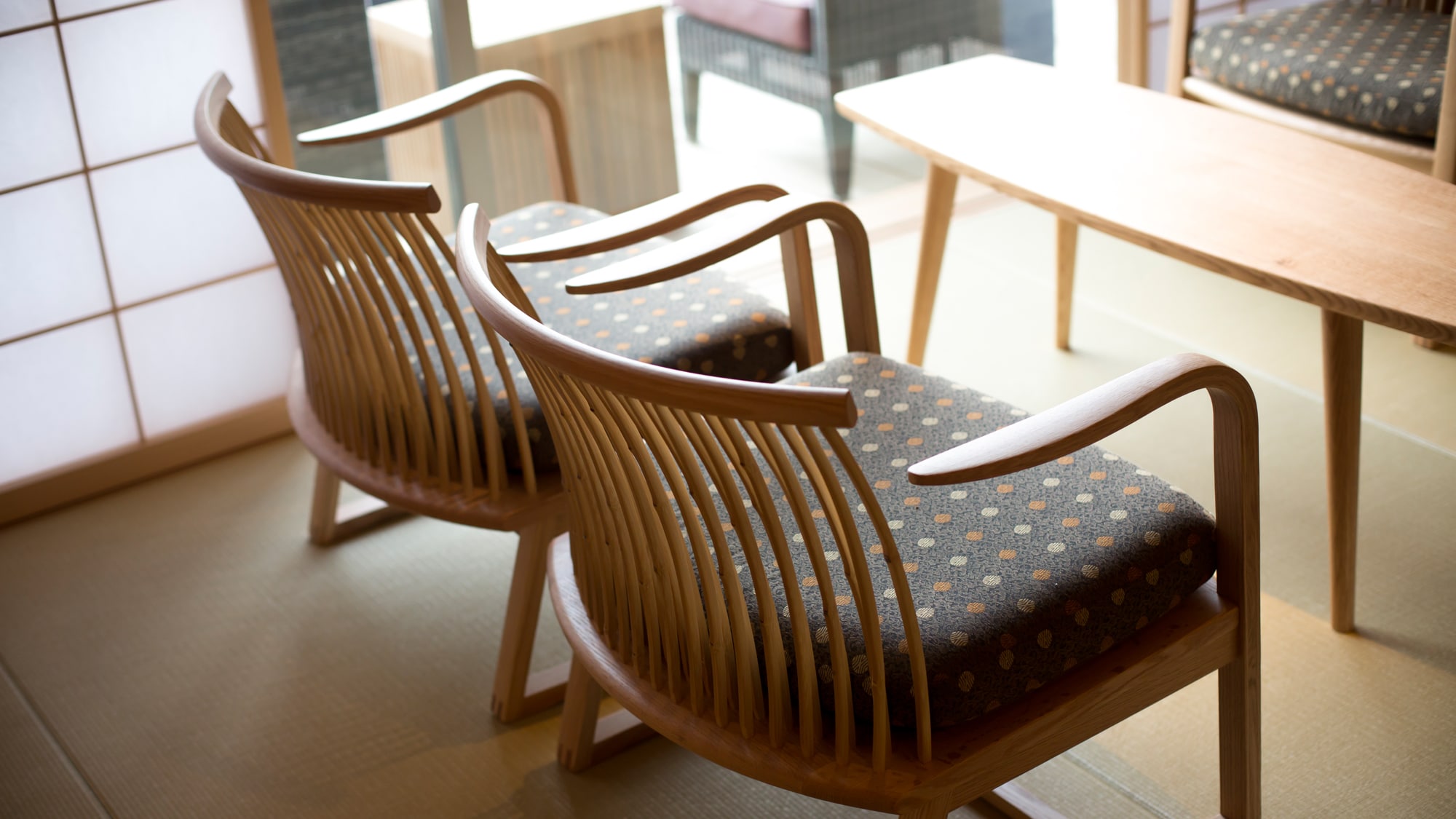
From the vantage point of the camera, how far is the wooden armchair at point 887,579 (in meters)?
1.09

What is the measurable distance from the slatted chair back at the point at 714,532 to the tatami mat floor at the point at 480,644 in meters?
0.45

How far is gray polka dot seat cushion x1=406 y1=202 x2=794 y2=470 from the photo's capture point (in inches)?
66.5

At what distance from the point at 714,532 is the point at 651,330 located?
2.35 ft

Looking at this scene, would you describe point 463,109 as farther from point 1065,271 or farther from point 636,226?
point 1065,271

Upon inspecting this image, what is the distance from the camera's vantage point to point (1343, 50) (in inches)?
99.2

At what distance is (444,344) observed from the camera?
1595 mm

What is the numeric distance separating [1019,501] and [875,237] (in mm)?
2024

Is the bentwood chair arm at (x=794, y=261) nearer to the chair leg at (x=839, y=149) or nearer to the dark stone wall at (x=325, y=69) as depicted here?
the dark stone wall at (x=325, y=69)

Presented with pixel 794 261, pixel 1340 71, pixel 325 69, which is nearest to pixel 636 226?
pixel 794 261

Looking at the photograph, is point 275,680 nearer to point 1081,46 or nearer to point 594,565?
point 594,565

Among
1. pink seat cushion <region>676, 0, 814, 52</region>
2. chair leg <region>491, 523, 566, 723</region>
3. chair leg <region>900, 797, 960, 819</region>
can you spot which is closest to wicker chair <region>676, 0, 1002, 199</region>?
pink seat cushion <region>676, 0, 814, 52</region>

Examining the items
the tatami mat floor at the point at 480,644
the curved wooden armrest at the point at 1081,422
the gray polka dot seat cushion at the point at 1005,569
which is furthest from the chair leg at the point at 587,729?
the curved wooden armrest at the point at 1081,422

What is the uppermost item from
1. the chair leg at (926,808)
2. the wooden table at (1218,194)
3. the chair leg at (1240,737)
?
the wooden table at (1218,194)

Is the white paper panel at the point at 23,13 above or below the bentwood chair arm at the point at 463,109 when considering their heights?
above
